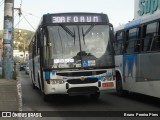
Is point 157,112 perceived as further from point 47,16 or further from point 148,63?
point 47,16

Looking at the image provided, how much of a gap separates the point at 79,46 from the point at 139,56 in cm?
207

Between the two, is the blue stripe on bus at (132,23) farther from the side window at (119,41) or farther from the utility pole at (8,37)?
the utility pole at (8,37)

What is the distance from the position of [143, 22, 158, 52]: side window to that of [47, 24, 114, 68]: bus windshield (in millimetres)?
1145

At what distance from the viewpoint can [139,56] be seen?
13.2 metres

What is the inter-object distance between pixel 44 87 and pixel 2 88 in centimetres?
281

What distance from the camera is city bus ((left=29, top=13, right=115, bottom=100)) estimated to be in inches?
495

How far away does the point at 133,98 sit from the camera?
15.3m

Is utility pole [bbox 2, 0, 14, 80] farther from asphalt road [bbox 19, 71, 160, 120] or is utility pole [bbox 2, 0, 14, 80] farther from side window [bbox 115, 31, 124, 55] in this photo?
side window [bbox 115, 31, 124, 55]

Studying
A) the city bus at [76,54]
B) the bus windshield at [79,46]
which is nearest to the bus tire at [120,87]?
the city bus at [76,54]

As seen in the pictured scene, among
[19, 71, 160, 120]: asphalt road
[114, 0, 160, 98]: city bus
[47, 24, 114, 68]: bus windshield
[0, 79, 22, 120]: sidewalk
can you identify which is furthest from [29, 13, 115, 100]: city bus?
[0, 79, 22, 120]: sidewalk

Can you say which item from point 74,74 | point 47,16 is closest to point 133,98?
point 74,74

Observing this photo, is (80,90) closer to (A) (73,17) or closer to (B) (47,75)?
(B) (47,75)

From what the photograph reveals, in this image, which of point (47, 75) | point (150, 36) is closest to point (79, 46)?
point (47, 75)

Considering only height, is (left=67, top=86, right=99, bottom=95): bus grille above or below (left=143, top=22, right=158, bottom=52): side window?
below
